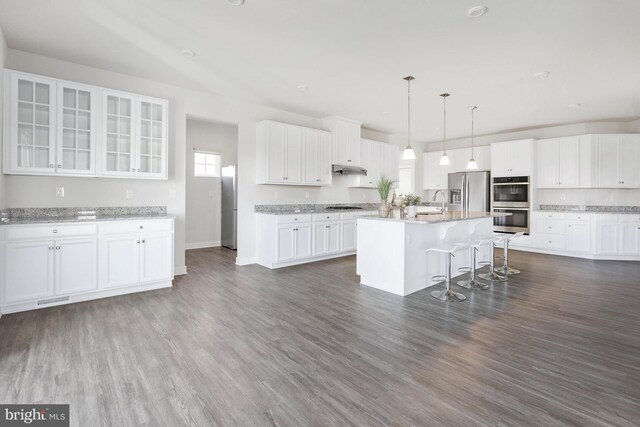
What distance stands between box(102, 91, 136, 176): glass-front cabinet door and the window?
3103mm

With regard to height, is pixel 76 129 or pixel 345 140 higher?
pixel 345 140

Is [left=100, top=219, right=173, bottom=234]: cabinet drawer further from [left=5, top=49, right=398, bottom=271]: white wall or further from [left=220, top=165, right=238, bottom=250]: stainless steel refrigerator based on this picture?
[left=220, top=165, right=238, bottom=250]: stainless steel refrigerator

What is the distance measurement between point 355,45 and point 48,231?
3678 mm

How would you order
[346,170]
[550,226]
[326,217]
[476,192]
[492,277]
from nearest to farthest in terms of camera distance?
1. [492,277]
2. [326,217]
3. [346,170]
4. [550,226]
5. [476,192]

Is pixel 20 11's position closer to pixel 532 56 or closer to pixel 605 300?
pixel 532 56

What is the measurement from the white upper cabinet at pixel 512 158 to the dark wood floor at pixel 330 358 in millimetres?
3697

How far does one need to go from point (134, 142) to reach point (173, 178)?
0.76 meters

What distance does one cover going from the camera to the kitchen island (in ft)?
12.4

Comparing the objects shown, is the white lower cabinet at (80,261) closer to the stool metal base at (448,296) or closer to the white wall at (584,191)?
the stool metal base at (448,296)

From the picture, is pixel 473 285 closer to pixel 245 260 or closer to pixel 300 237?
pixel 300 237

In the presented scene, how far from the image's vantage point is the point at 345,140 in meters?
6.50

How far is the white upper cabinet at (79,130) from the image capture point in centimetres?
335

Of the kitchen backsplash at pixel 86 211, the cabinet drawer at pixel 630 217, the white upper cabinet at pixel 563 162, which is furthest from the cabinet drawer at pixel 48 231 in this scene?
the cabinet drawer at pixel 630 217

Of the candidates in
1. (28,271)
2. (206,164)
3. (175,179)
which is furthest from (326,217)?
(28,271)
